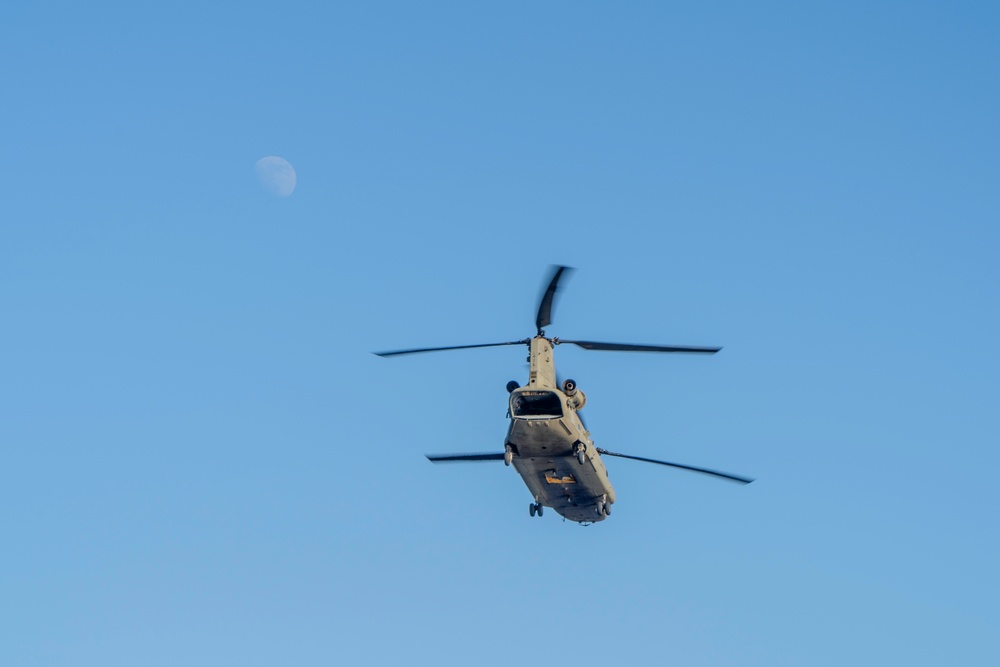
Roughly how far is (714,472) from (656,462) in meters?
2.14

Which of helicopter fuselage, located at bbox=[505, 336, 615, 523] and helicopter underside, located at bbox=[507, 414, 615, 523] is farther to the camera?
helicopter underside, located at bbox=[507, 414, 615, 523]

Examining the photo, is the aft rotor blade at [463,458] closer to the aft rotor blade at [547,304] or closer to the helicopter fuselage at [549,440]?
the helicopter fuselage at [549,440]

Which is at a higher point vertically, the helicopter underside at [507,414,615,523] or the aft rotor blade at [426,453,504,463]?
the aft rotor blade at [426,453,504,463]

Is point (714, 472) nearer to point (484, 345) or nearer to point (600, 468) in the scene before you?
point (600, 468)

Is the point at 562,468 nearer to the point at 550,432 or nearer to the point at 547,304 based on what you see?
the point at 550,432

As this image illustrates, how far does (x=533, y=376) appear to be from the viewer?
47.4 metres

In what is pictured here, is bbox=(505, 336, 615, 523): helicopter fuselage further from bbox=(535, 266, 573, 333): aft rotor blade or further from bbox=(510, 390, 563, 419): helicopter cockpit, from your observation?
bbox=(535, 266, 573, 333): aft rotor blade

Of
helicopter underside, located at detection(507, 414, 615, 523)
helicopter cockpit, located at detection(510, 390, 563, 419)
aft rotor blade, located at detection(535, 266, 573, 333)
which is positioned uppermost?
aft rotor blade, located at detection(535, 266, 573, 333)

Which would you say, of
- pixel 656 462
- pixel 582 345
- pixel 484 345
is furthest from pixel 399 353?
pixel 656 462

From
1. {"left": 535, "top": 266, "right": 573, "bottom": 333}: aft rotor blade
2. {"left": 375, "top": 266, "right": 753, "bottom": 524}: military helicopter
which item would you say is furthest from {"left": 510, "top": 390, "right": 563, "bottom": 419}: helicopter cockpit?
{"left": 535, "top": 266, "right": 573, "bottom": 333}: aft rotor blade

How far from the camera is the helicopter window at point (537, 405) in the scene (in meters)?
47.0

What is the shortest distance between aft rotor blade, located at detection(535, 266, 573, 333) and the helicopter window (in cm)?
307

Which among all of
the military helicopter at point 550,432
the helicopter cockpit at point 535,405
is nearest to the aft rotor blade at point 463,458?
the military helicopter at point 550,432

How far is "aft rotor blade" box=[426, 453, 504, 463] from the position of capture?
50531mm
